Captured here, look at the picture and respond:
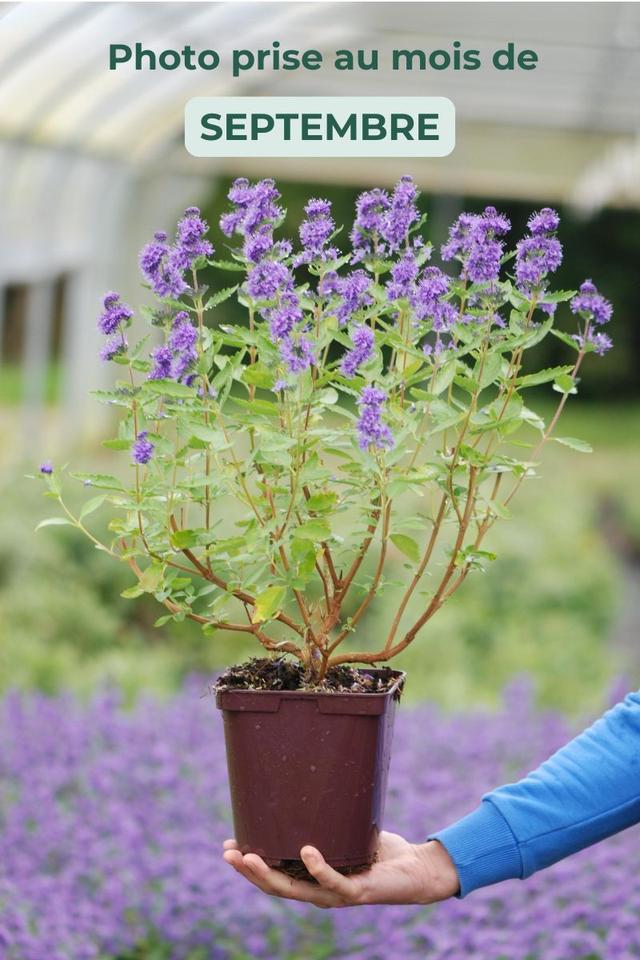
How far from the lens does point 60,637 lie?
5.01 m

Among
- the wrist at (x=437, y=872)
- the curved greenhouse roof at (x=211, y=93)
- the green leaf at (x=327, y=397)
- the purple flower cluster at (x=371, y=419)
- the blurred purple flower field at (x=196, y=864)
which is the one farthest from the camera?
the curved greenhouse roof at (x=211, y=93)

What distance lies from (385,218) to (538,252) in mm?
149

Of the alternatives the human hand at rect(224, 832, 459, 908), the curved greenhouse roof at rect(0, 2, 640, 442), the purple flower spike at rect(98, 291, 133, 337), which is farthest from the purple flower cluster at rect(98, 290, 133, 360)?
the curved greenhouse roof at rect(0, 2, 640, 442)

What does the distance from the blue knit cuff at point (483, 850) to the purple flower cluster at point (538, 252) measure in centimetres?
60

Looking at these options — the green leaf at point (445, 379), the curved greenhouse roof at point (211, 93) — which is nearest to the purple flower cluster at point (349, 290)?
the green leaf at point (445, 379)

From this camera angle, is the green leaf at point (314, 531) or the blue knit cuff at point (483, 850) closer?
the green leaf at point (314, 531)

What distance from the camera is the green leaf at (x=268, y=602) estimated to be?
4.13ft

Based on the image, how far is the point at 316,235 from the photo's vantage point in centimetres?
126

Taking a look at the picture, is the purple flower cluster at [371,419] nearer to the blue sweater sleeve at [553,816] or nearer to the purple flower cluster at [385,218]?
the purple flower cluster at [385,218]

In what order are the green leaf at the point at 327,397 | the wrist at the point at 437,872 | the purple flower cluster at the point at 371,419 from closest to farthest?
the purple flower cluster at the point at 371,419 < the green leaf at the point at 327,397 < the wrist at the point at 437,872

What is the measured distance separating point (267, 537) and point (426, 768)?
7.37 feet

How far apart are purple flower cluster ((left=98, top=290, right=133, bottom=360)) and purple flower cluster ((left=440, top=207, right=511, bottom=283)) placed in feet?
1.00

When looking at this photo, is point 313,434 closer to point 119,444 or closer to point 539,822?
point 119,444

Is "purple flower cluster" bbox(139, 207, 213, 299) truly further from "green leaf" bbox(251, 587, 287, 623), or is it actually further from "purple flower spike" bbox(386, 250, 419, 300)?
"green leaf" bbox(251, 587, 287, 623)
